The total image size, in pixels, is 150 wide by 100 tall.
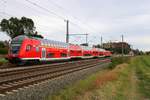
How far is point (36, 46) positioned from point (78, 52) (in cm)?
2051

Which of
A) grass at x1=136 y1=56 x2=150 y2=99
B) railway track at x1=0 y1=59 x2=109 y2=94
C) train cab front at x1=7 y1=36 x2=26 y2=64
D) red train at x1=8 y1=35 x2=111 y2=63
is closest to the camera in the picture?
railway track at x1=0 y1=59 x2=109 y2=94

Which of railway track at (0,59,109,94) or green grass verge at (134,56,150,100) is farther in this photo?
green grass verge at (134,56,150,100)

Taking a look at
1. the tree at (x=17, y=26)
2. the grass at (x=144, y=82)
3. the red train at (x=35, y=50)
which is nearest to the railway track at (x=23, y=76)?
the red train at (x=35, y=50)

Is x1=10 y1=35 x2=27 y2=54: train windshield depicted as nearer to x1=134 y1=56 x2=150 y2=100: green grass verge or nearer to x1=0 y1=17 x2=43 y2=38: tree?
x1=134 y1=56 x2=150 y2=100: green grass verge

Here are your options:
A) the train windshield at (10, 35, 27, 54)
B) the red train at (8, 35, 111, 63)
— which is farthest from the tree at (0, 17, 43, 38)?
the train windshield at (10, 35, 27, 54)

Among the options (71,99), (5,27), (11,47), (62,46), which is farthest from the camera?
(5,27)

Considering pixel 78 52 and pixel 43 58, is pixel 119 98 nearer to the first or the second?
pixel 43 58

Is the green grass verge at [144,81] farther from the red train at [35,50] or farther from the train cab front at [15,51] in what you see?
the train cab front at [15,51]

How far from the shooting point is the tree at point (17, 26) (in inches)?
3509

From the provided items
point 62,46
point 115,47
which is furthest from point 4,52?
point 115,47

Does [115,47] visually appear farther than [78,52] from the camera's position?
Yes

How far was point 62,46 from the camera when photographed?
39.5m

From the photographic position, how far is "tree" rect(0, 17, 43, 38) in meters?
89.1

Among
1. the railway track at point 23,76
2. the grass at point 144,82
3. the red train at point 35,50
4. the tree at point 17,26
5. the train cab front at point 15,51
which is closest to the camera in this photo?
the railway track at point 23,76
